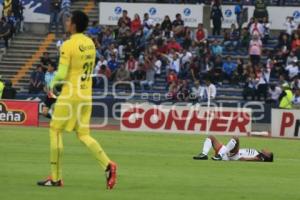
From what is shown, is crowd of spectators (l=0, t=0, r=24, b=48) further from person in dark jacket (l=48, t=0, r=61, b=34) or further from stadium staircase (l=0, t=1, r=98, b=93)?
person in dark jacket (l=48, t=0, r=61, b=34)

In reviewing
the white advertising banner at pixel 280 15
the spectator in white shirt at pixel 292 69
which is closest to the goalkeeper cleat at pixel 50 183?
the spectator in white shirt at pixel 292 69


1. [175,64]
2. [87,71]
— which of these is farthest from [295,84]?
[87,71]

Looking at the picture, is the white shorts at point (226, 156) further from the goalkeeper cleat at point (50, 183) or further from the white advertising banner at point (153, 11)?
the white advertising banner at point (153, 11)

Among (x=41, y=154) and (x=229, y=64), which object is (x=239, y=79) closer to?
(x=229, y=64)

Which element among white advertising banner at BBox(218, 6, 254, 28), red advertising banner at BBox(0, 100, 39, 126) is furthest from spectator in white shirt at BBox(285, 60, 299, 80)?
red advertising banner at BBox(0, 100, 39, 126)

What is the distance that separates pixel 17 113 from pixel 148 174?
16.7 m

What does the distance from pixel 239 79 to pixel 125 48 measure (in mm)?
5586

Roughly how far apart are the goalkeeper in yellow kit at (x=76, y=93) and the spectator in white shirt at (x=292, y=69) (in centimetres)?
2559

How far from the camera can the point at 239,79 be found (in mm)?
39719

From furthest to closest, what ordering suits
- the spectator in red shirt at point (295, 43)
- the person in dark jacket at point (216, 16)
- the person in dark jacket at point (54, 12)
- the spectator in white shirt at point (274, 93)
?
1. the person in dark jacket at point (54, 12)
2. the person in dark jacket at point (216, 16)
3. the spectator in red shirt at point (295, 43)
4. the spectator in white shirt at point (274, 93)

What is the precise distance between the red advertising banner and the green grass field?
21.2 ft

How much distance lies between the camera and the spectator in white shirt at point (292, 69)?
38531 mm

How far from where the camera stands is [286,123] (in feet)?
103

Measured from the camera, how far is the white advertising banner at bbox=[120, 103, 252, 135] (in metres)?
31.1
